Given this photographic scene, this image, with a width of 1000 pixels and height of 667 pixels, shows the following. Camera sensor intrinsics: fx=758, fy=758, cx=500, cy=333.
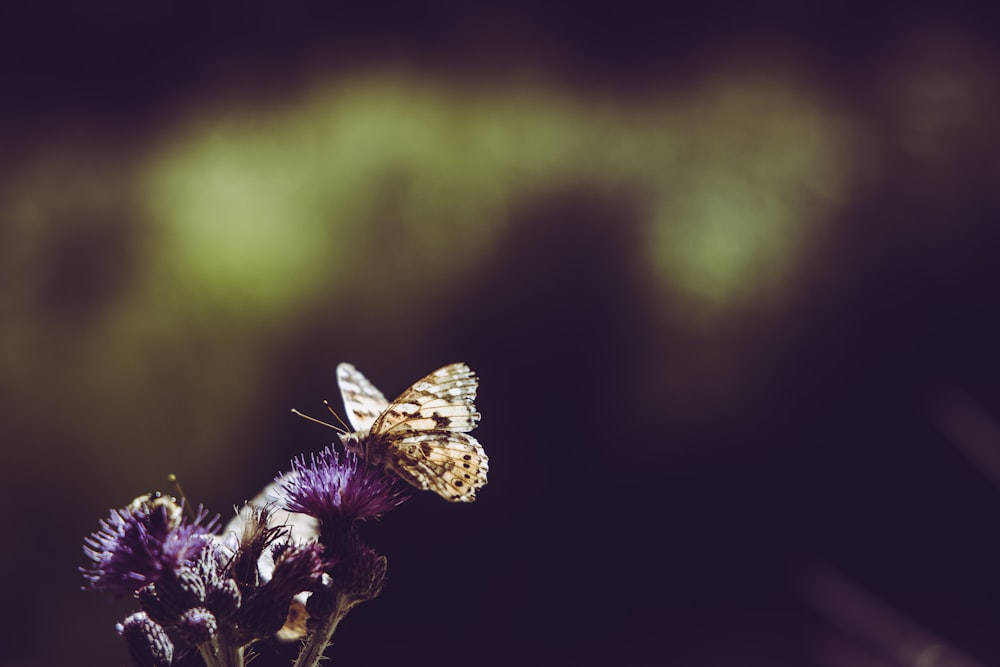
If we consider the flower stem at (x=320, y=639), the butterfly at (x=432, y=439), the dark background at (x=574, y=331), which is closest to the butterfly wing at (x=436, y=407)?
the butterfly at (x=432, y=439)

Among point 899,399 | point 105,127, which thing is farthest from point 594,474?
point 105,127

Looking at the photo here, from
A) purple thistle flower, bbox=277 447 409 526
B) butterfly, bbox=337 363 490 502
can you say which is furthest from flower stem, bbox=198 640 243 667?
butterfly, bbox=337 363 490 502

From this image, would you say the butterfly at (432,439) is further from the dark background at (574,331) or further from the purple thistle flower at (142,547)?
the dark background at (574,331)

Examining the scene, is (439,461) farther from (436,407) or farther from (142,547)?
(142,547)

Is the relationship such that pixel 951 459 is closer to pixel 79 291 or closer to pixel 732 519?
pixel 732 519

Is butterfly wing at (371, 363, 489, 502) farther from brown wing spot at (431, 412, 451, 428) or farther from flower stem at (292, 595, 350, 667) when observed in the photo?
flower stem at (292, 595, 350, 667)
